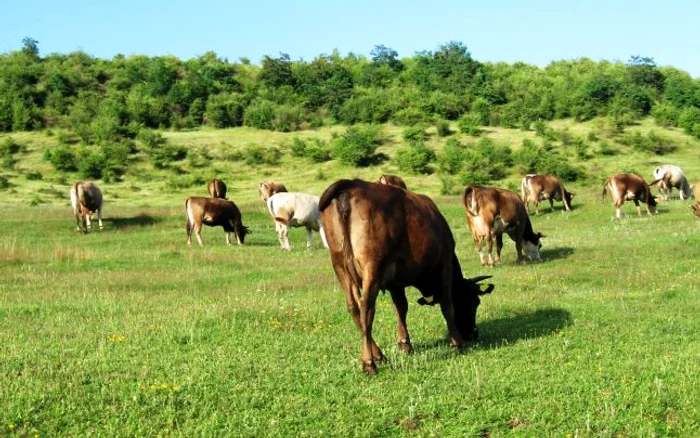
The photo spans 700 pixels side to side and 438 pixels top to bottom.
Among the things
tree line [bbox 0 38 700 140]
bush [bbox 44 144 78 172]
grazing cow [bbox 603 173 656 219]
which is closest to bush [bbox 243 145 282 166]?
tree line [bbox 0 38 700 140]

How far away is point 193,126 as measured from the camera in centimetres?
7156

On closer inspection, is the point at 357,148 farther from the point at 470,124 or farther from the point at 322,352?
the point at 322,352

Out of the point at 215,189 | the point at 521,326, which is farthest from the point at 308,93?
the point at 521,326

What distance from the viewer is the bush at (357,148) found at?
189 ft

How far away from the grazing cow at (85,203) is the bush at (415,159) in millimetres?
28829

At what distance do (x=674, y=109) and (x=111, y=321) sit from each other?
219 ft

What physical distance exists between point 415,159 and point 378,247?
4705 cm

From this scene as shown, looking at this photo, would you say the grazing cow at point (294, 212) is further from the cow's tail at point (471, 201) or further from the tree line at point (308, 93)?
the tree line at point (308, 93)

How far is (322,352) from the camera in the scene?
9289mm

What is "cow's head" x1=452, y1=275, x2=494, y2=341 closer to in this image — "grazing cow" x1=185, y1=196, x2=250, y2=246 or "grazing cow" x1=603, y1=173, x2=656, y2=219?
"grazing cow" x1=185, y1=196, x2=250, y2=246

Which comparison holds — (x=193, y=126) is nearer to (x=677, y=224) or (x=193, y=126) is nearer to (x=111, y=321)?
(x=677, y=224)

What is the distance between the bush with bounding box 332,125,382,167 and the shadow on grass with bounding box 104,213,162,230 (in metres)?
27.4

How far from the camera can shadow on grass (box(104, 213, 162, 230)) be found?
29.6 metres

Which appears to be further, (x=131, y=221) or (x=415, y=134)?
(x=415, y=134)
